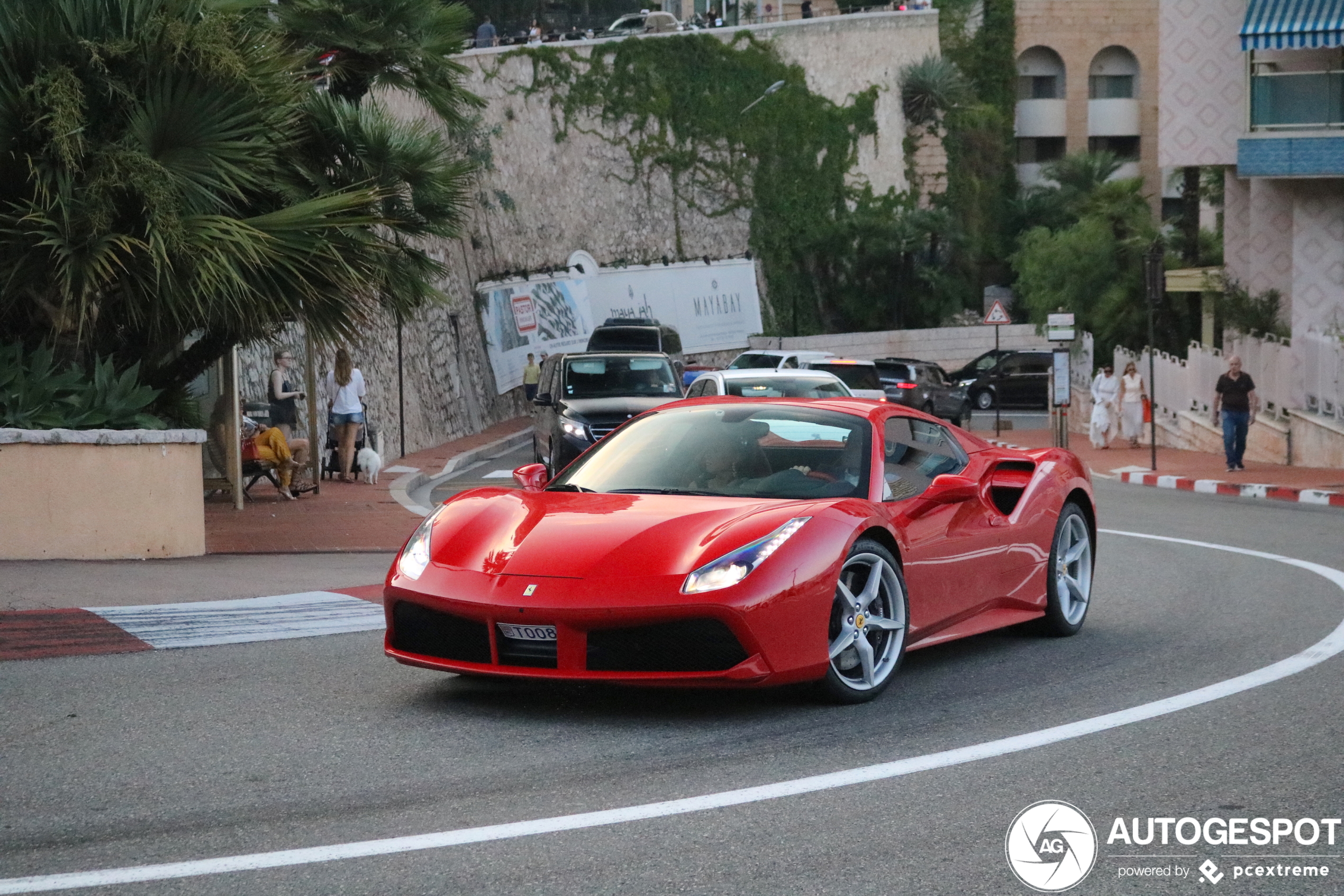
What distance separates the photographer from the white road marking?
880cm

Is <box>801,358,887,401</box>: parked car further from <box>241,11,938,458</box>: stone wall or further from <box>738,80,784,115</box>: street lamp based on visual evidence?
<box>738,80,784,115</box>: street lamp

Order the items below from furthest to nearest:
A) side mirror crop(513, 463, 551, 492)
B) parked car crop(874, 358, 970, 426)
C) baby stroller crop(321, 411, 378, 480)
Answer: parked car crop(874, 358, 970, 426) < baby stroller crop(321, 411, 378, 480) < side mirror crop(513, 463, 551, 492)

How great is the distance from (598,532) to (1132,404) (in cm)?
2658

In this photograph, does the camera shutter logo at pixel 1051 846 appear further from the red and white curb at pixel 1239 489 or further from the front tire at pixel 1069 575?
the red and white curb at pixel 1239 489

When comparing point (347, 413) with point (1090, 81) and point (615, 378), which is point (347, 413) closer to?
point (615, 378)

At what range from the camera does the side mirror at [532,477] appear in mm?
7922

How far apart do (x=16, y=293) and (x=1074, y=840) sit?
1025cm

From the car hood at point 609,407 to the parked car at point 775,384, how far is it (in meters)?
0.65

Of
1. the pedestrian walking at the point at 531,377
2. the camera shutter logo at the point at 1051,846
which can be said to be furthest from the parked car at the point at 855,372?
the camera shutter logo at the point at 1051,846

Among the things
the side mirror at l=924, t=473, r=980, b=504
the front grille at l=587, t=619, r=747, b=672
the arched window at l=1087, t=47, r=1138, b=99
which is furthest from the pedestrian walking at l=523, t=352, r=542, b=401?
the arched window at l=1087, t=47, r=1138, b=99

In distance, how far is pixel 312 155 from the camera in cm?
1547

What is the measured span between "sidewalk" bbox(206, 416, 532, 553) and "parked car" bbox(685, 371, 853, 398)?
432cm

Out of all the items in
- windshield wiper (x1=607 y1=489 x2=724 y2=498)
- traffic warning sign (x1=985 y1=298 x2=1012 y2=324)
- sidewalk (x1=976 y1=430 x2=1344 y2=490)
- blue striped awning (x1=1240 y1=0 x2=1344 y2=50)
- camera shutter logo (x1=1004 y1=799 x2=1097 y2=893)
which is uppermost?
blue striped awning (x1=1240 y1=0 x2=1344 y2=50)

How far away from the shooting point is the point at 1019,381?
1881 inches
